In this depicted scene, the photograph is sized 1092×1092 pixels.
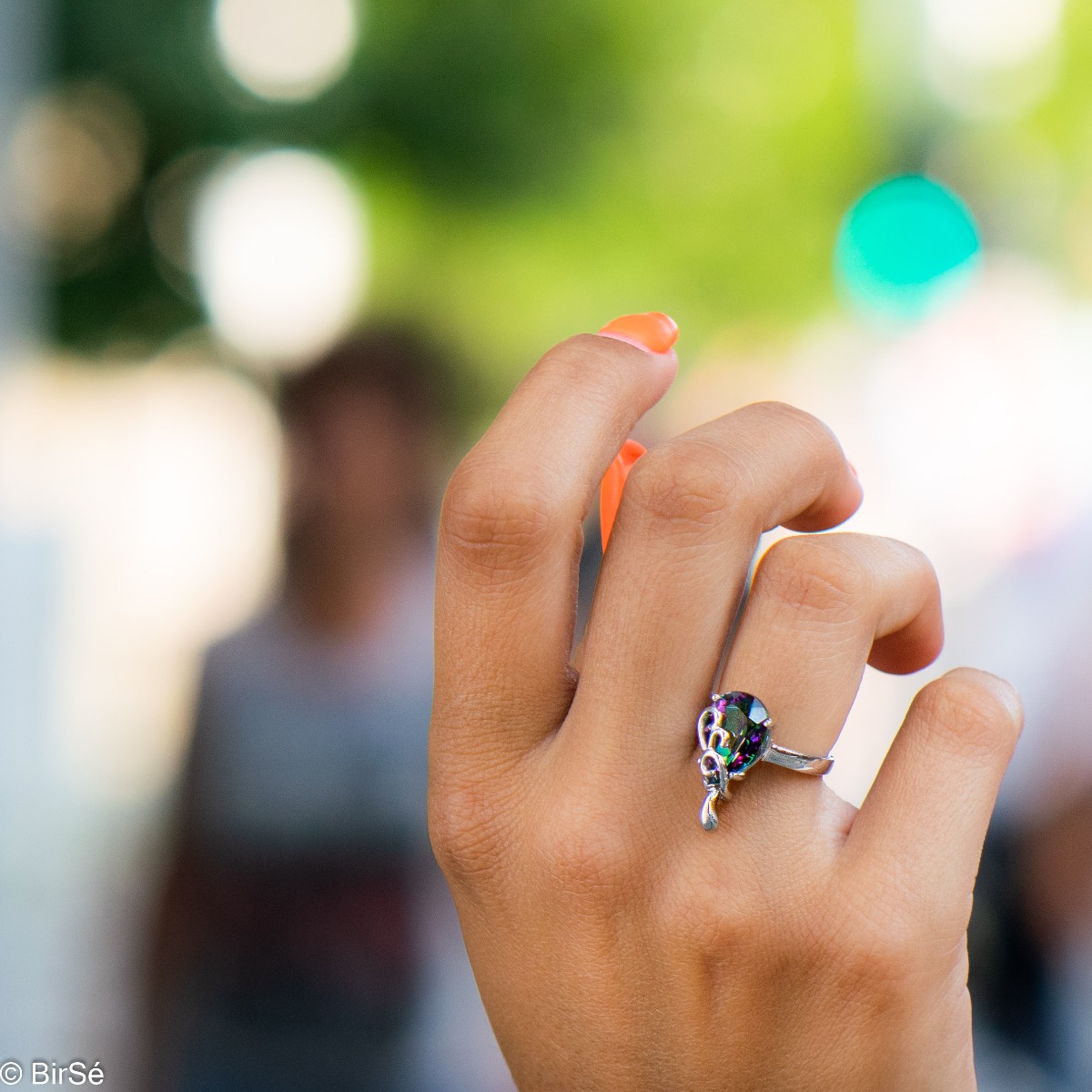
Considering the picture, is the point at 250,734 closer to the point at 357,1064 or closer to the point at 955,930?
the point at 357,1064

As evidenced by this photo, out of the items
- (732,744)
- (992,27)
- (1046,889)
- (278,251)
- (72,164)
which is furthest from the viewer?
(992,27)

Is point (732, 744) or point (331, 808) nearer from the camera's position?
point (732, 744)

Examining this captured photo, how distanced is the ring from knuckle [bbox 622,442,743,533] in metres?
0.11

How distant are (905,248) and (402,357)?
426 centimetres

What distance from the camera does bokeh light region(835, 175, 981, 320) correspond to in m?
6.05

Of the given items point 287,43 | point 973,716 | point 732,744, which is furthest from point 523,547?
point 287,43

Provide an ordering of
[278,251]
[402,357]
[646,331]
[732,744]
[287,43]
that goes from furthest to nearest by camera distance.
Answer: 1. [278,251]
2. [287,43]
3. [402,357]
4. [646,331]
5. [732,744]

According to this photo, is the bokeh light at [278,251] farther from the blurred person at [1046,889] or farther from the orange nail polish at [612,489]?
the orange nail polish at [612,489]

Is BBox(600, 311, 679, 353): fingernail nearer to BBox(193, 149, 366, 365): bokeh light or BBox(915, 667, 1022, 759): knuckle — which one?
BBox(915, 667, 1022, 759): knuckle

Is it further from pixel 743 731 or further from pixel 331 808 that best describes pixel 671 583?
pixel 331 808

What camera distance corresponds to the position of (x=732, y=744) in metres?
0.65

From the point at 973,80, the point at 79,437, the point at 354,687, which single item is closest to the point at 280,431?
the point at 354,687

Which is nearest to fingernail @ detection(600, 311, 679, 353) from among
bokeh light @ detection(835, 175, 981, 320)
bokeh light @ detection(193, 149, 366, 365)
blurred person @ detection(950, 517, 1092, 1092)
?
blurred person @ detection(950, 517, 1092, 1092)

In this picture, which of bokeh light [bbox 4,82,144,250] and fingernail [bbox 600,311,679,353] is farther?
bokeh light [bbox 4,82,144,250]
